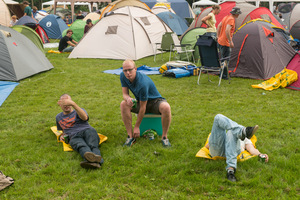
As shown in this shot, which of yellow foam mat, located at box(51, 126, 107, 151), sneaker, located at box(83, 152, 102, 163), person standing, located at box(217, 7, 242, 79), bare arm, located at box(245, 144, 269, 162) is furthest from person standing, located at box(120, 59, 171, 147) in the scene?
person standing, located at box(217, 7, 242, 79)

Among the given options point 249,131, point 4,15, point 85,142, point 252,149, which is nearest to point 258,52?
point 252,149

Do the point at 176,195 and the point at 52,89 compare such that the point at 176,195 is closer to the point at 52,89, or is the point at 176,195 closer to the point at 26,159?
the point at 26,159

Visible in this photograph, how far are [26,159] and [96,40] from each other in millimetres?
9059

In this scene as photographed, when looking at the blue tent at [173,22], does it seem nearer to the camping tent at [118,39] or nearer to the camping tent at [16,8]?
the camping tent at [118,39]

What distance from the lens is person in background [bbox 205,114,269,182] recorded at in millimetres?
3445

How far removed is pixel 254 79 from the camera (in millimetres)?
8438

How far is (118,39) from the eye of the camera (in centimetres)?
1226

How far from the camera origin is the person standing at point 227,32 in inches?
310

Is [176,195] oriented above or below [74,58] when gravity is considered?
above

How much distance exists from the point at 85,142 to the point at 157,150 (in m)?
0.96

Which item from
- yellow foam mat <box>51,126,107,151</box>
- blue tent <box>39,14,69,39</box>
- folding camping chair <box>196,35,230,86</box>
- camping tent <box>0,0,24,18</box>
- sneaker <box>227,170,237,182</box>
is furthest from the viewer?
camping tent <box>0,0,24,18</box>

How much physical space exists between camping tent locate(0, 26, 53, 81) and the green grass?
987 millimetres

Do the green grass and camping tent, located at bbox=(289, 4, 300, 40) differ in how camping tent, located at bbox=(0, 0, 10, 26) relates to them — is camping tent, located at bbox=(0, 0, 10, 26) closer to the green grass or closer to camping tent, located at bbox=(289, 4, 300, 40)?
the green grass

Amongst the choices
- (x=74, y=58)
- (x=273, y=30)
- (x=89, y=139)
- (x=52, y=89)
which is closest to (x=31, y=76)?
(x=52, y=89)
